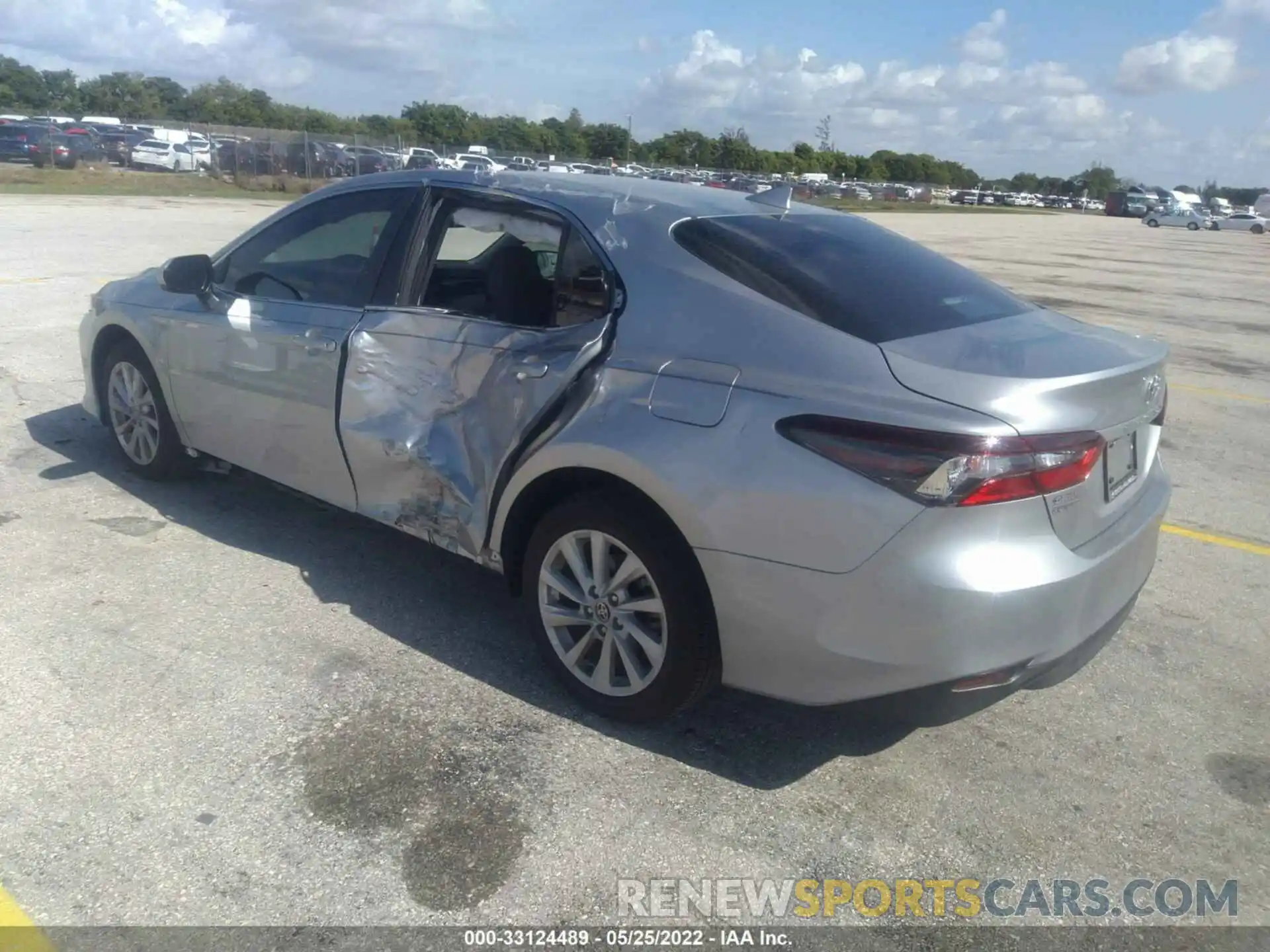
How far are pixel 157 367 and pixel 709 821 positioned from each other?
3593 millimetres

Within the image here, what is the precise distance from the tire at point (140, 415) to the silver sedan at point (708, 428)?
690mm

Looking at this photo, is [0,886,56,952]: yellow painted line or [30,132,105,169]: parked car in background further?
[30,132,105,169]: parked car in background

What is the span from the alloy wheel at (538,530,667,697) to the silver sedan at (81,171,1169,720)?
0.4 inches

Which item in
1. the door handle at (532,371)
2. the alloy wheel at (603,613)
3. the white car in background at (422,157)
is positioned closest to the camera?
the alloy wheel at (603,613)

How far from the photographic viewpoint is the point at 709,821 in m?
3.11

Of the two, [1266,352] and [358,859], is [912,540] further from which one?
[1266,352]

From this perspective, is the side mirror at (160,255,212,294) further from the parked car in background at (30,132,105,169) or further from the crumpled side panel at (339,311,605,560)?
the parked car in background at (30,132,105,169)

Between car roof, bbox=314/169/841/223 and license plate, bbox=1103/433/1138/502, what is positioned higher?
car roof, bbox=314/169/841/223

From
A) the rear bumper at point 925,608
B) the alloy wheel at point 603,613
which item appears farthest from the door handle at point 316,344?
the rear bumper at point 925,608

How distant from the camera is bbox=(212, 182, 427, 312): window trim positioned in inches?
168

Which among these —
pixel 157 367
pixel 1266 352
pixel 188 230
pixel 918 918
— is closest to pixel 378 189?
pixel 157 367

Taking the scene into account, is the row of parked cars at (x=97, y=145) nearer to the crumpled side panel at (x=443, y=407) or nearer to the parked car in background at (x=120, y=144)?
the parked car in background at (x=120, y=144)

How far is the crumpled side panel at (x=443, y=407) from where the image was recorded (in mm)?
3662

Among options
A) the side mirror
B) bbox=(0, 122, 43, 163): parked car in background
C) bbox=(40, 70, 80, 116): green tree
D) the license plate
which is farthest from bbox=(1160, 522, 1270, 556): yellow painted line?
bbox=(40, 70, 80, 116): green tree
